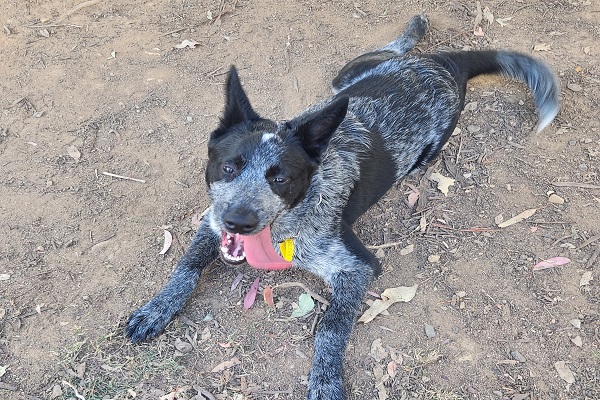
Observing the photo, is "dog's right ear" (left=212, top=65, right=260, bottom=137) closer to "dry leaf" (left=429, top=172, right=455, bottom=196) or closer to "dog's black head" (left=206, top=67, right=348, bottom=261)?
"dog's black head" (left=206, top=67, right=348, bottom=261)

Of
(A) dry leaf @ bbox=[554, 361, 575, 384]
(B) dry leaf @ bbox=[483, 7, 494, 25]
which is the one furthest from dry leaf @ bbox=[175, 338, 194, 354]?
(B) dry leaf @ bbox=[483, 7, 494, 25]

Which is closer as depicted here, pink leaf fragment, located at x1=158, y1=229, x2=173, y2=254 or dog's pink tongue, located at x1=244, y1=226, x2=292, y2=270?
dog's pink tongue, located at x1=244, y1=226, x2=292, y2=270

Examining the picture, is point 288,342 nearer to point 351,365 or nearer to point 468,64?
point 351,365

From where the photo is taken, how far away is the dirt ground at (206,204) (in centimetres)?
389

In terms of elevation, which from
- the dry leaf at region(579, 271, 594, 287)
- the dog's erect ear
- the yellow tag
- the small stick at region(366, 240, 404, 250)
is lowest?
the small stick at region(366, 240, 404, 250)

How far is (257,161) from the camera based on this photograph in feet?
12.3

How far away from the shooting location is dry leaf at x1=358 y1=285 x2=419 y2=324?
4207 millimetres

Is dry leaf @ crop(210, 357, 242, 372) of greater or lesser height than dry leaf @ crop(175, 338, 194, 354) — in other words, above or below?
below

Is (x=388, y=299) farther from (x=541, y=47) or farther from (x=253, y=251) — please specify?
(x=541, y=47)

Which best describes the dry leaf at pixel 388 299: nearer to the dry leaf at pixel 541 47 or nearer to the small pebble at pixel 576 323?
the small pebble at pixel 576 323

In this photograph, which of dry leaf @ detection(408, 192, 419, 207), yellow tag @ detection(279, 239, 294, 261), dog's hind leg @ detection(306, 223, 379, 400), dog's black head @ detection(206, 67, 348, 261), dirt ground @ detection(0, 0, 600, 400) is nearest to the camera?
dog's black head @ detection(206, 67, 348, 261)

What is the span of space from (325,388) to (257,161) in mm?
1478

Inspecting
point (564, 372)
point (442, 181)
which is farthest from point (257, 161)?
point (564, 372)

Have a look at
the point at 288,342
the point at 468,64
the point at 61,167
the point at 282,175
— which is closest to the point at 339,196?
the point at 282,175
